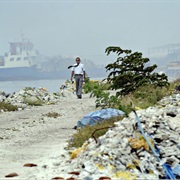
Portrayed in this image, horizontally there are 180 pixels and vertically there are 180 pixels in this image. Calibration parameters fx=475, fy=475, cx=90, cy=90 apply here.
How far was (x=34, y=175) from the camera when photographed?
5477mm

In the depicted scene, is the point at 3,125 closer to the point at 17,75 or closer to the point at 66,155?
the point at 66,155

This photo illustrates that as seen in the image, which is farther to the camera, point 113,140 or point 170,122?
point 170,122

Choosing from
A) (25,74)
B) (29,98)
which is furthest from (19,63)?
(29,98)

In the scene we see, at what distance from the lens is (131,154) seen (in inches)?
228

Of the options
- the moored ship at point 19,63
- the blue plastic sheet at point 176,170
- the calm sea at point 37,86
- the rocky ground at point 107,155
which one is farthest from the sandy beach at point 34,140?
the moored ship at point 19,63

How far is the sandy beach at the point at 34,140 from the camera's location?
591 centimetres

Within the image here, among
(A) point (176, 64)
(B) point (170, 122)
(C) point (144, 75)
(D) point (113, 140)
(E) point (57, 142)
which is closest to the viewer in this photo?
(D) point (113, 140)

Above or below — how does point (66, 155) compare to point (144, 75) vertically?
below

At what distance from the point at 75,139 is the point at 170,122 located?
1495 millimetres

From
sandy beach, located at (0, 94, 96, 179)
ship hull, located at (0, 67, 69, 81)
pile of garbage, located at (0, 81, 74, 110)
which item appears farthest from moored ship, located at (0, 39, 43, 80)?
sandy beach, located at (0, 94, 96, 179)

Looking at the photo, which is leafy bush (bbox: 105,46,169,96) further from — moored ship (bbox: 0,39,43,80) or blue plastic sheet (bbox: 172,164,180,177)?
moored ship (bbox: 0,39,43,80)

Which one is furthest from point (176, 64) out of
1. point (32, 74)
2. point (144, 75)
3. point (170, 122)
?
point (170, 122)

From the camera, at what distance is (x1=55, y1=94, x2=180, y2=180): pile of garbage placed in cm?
545

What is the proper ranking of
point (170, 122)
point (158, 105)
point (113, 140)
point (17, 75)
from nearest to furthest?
point (113, 140) → point (170, 122) → point (158, 105) → point (17, 75)
